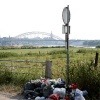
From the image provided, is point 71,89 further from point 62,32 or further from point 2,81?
point 2,81

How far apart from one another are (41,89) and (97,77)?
181 centimetres

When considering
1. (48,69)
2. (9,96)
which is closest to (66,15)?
(48,69)

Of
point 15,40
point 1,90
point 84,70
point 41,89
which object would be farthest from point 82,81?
point 15,40

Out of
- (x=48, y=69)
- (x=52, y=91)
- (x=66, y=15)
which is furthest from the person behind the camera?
(x=48, y=69)

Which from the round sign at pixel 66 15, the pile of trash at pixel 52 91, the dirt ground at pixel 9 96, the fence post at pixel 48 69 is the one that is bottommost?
the dirt ground at pixel 9 96

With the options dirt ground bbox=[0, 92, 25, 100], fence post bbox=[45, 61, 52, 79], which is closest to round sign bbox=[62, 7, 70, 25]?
fence post bbox=[45, 61, 52, 79]

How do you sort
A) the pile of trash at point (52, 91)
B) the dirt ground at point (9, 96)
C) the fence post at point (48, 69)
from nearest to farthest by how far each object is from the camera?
the pile of trash at point (52, 91), the dirt ground at point (9, 96), the fence post at point (48, 69)

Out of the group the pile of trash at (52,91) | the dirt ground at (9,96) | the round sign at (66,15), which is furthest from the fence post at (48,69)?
the round sign at (66,15)

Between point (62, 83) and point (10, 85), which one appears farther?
point (10, 85)

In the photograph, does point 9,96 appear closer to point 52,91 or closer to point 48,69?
point 52,91

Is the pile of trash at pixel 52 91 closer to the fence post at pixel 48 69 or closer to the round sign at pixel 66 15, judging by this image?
the fence post at pixel 48 69

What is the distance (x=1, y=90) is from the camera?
9.30 metres

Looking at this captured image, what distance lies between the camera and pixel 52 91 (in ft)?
25.1

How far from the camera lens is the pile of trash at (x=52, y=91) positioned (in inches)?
280
